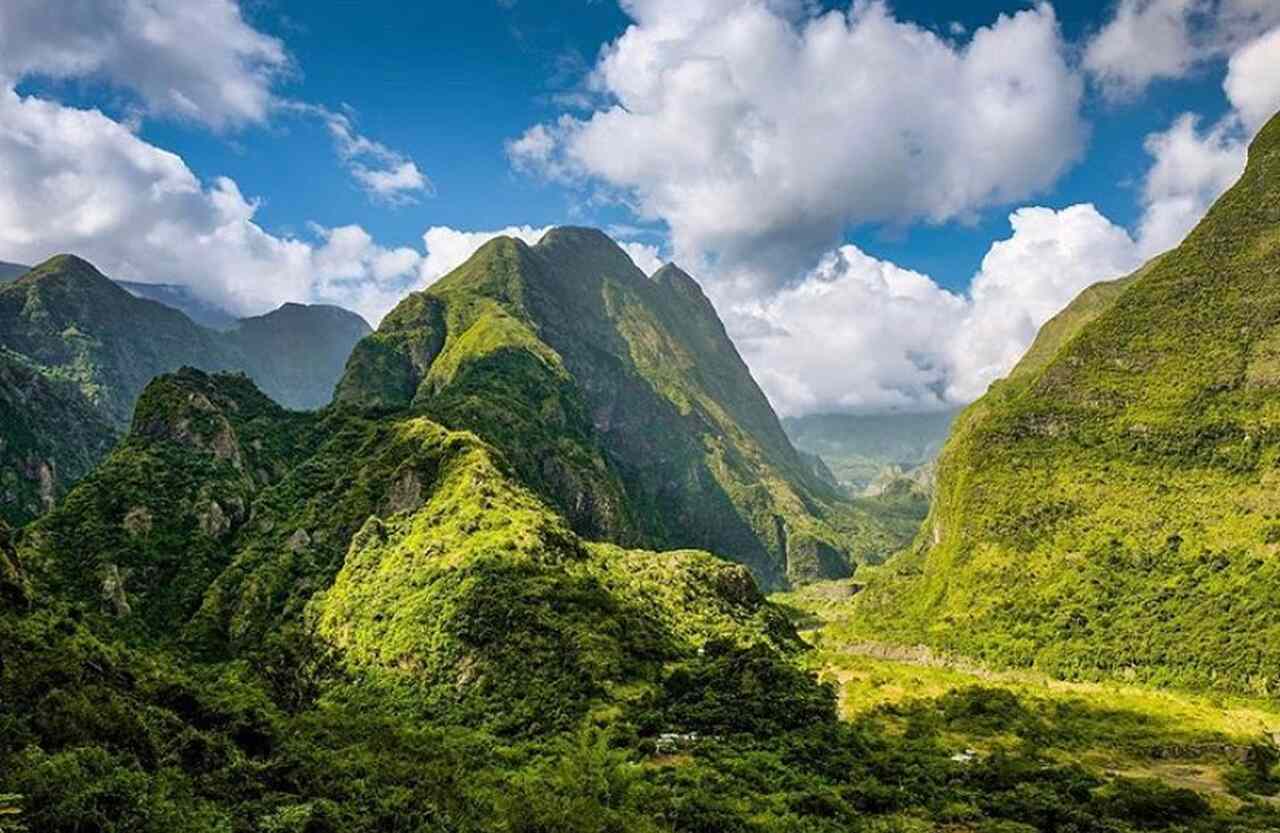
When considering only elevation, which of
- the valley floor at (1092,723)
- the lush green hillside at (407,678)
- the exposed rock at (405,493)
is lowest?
the valley floor at (1092,723)

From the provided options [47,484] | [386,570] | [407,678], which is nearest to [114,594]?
[386,570]

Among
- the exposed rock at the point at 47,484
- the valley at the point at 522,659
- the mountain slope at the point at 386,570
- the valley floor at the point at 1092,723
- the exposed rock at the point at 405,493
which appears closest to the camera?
the valley at the point at 522,659

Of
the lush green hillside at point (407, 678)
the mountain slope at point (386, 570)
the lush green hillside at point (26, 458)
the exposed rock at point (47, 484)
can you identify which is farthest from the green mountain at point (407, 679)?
the exposed rock at point (47, 484)

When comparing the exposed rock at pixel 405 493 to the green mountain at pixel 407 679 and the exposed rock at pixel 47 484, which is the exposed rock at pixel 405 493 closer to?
the green mountain at pixel 407 679

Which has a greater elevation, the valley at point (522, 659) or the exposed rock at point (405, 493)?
the exposed rock at point (405, 493)

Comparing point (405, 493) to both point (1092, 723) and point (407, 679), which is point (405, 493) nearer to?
point (407, 679)

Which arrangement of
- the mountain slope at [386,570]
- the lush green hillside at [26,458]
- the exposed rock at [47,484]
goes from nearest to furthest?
the mountain slope at [386,570] < the lush green hillside at [26,458] < the exposed rock at [47,484]

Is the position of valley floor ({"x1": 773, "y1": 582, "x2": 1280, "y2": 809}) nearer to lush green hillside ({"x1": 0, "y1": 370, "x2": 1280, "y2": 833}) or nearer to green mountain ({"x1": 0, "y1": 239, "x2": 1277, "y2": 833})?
green mountain ({"x1": 0, "y1": 239, "x2": 1277, "y2": 833})

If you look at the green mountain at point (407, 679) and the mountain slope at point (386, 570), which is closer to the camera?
the green mountain at point (407, 679)

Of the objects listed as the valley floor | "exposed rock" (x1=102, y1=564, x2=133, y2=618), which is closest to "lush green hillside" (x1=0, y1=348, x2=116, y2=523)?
"exposed rock" (x1=102, y1=564, x2=133, y2=618)
